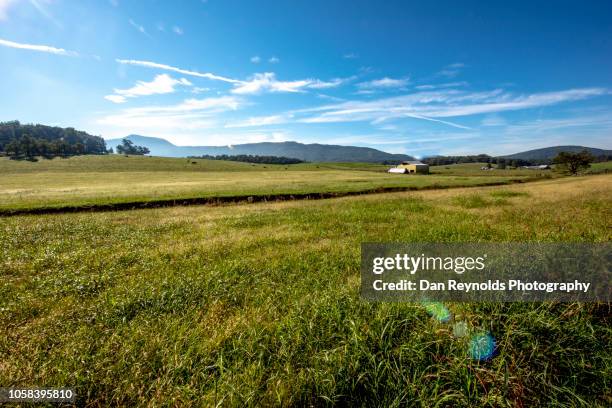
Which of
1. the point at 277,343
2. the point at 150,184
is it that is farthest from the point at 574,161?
the point at 277,343

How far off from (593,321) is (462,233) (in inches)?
269

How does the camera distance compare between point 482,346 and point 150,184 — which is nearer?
point 482,346

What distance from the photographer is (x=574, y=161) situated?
100000 mm

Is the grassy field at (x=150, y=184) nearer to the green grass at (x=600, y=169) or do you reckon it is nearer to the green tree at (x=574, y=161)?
the green grass at (x=600, y=169)

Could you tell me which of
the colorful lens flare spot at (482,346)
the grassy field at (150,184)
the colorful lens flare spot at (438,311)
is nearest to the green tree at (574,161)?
the grassy field at (150,184)

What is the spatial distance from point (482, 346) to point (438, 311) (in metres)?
0.89

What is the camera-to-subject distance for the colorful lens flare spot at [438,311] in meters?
4.31

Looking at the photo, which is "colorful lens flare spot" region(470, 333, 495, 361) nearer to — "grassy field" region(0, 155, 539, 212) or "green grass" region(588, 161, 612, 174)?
"grassy field" region(0, 155, 539, 212)

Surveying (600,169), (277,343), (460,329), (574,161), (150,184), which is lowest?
(277,343)

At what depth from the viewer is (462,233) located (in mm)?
10742

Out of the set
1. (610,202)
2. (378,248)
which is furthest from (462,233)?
(610,202)

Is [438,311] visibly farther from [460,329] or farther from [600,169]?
[600,169]

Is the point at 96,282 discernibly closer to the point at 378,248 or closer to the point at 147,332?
the point at 147,332

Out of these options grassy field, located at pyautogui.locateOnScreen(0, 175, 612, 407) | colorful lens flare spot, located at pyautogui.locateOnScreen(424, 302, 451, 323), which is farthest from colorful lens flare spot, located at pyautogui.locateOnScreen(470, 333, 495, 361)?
colorful lens flare spot, located at pyautogui.locateOnScreen(424, 302, 451, 323)
